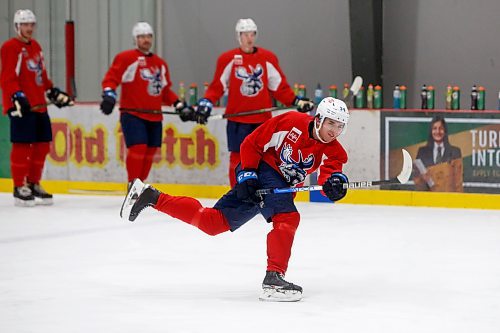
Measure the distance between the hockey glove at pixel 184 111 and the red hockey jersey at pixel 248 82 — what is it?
0.25m

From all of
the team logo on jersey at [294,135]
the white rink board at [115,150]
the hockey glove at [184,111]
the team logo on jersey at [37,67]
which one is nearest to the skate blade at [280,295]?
the team logo on jersey at [294,135]

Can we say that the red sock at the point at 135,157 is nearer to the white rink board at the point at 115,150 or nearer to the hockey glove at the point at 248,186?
the white rink board at the point at 115,150

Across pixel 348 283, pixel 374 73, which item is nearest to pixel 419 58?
pixel 374 73

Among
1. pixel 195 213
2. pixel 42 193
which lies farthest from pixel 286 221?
pixel 42 193

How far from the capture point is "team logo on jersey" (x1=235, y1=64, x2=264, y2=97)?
859 cm

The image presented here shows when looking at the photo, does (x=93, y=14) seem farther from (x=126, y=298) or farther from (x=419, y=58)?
(x=126, y=298)

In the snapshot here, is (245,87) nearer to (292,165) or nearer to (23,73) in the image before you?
(23,73)

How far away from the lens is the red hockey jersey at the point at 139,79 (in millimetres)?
8992

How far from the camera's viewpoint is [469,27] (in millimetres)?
10188

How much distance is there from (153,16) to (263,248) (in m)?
5.09

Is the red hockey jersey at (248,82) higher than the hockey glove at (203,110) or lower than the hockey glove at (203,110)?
higher

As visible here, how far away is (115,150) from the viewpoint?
1001 cm

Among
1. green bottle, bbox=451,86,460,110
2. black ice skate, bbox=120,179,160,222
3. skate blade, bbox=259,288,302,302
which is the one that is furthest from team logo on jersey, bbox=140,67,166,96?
skate blade, bbox=259,288,302,302

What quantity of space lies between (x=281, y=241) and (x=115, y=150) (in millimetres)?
5094
